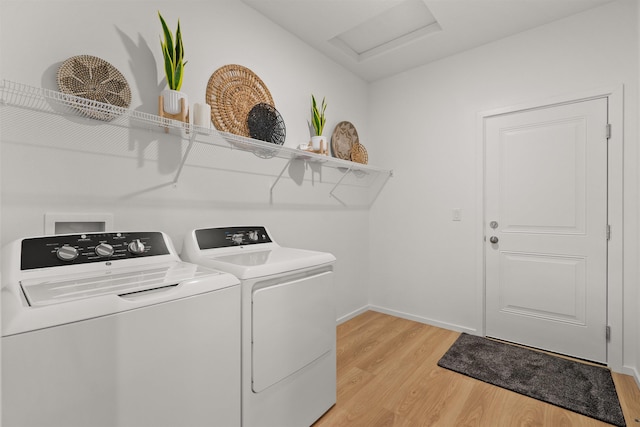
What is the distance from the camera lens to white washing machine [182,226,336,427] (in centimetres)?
126

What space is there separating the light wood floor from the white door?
1.46ft

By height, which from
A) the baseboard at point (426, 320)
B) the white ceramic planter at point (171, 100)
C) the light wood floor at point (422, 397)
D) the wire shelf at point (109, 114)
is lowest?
the light wood floor at point (422, 397)

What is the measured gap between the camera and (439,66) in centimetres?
283

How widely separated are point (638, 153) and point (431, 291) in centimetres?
176

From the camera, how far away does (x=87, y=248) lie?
123cm

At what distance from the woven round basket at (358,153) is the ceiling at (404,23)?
0.79 meters

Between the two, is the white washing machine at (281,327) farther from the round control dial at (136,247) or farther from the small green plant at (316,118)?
the small green plant at (316,118)

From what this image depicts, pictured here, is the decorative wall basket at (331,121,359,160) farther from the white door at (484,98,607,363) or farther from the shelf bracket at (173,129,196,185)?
the shelf bracket at (173,129,196,185)

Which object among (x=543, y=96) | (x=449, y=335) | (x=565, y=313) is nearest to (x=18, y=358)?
(x=449, y=335)

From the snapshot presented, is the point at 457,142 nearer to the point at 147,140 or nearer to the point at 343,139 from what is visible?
the point at 343,139

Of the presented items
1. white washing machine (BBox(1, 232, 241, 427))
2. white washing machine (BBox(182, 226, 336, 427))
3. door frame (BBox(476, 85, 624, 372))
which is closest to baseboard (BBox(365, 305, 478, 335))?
door frame (BBox(476, 85, 624, 372))

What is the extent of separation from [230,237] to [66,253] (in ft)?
2.50

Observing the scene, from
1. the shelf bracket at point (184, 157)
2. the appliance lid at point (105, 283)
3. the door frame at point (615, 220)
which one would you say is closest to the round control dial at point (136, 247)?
the appliance lid at point (105, 283)

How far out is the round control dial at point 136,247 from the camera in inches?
52.9
